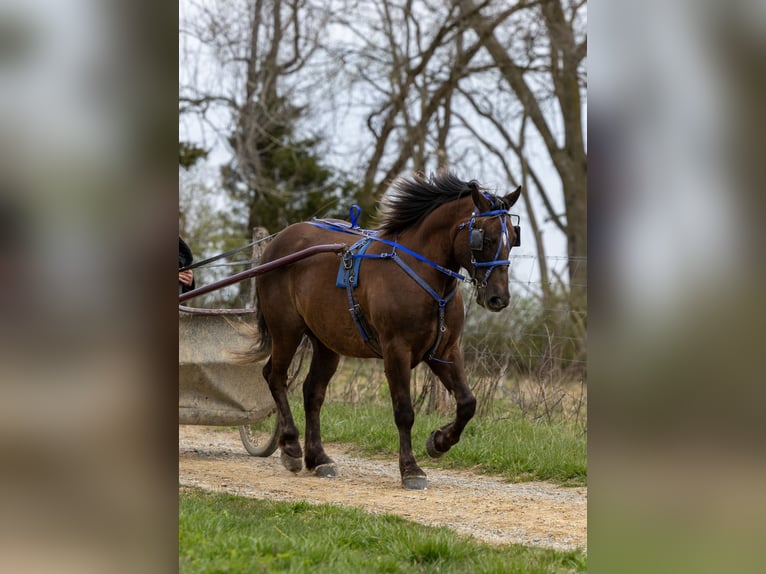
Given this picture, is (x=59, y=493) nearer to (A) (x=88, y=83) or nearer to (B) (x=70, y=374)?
(B) (x=70, y=374)

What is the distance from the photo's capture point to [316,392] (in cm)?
750

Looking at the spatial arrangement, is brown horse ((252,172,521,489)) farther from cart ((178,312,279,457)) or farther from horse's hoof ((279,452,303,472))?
cart ((178,312,279,457))

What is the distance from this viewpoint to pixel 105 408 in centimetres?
238

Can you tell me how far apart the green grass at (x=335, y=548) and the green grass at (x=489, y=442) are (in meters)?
2.26

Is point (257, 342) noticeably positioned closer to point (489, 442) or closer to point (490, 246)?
point (489, 442)

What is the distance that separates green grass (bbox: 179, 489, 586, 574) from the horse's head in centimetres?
174

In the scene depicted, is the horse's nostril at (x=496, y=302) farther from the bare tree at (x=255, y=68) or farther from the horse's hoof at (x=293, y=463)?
the bare tree at (x=255, y=68)

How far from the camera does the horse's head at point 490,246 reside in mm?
6078

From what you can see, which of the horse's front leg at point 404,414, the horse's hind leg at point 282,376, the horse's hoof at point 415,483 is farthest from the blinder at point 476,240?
the horse's hind leg at point 282,376

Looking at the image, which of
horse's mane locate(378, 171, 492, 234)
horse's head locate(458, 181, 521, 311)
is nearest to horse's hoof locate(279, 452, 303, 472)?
horse's mane locate(378, 171, 492, 234)

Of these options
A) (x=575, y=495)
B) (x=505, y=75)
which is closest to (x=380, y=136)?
(x=505, y=75)

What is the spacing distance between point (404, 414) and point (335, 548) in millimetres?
2459

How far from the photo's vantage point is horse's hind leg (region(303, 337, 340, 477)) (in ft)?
23.6

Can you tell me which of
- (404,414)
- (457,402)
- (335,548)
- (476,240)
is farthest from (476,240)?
(335,548)
